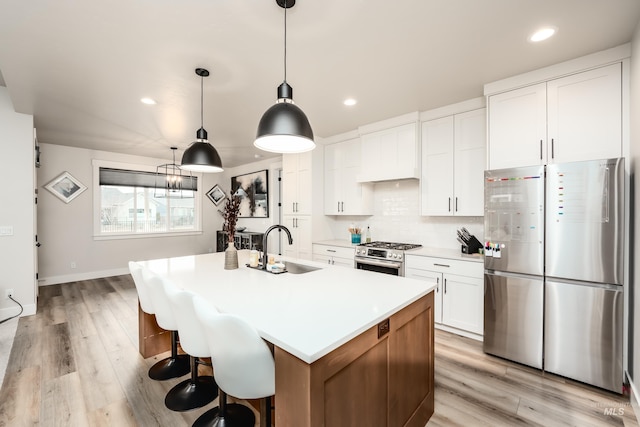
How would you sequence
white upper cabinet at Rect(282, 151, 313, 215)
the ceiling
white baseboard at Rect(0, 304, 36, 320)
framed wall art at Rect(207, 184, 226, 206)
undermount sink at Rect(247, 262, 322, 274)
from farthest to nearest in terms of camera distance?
framed wall art at Rect(207, 184, 226, 206)
white upper cabinet at Rect(282, 151, 313, 215)
white baseboard at Rect(0, 304, 36, 320)
undermount sink at Rect(247, 262, 322, 274)
the ceiling

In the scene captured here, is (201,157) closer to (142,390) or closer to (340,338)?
(142,390)

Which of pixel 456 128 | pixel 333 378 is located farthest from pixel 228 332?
pixel 456 128

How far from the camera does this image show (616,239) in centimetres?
205

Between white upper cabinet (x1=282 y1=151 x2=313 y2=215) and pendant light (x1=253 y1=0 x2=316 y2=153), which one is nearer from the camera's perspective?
pendant light (x1=253 y1=0 x2=316 y2=153)

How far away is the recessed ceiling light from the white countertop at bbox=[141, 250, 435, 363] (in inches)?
75.3

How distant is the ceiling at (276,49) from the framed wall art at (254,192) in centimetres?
303

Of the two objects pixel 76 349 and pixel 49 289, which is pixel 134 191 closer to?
pixel 49 289

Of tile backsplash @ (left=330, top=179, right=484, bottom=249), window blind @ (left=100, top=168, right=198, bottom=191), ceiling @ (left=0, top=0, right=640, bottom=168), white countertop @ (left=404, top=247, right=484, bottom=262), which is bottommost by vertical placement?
white countertop @ (left=404, top=247, right=484, bottom=262)

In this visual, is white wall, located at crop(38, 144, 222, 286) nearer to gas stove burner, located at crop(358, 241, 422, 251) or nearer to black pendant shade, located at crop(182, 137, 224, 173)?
black pendant shade, located at crop(182, 137, 224, 173)

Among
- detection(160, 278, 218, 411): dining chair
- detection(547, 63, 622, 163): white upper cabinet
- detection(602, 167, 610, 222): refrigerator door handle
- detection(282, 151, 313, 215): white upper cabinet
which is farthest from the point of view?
detection(282, 151, 313, 215): white upper cabinet

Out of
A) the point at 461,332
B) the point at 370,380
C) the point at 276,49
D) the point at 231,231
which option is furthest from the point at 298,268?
the point at 461,332

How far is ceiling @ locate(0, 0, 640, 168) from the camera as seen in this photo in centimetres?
176

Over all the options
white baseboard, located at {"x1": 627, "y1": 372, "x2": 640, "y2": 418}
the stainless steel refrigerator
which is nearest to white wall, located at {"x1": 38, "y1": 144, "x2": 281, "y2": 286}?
the stainless steel refrigerator

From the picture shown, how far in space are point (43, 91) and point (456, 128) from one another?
4.44 metres
